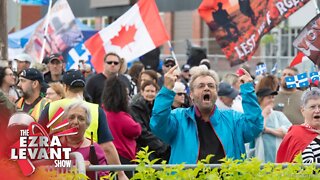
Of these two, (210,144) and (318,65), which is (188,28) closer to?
(318,65)

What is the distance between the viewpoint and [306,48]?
41.3ft

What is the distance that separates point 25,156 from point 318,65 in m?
6.59

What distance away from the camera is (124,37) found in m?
17.1

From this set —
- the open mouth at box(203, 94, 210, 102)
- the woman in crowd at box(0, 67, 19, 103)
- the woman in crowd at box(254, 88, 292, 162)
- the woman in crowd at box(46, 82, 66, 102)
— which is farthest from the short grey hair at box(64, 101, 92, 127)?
the woman in crowd at box(0, 67, 19, 103)

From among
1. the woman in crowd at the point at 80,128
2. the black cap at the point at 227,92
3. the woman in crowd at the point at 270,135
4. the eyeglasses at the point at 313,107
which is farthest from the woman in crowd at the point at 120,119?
the black cap at the point at 227,92

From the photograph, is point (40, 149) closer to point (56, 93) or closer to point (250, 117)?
point (250, 117)

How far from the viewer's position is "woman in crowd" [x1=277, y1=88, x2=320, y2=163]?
873 centimetres

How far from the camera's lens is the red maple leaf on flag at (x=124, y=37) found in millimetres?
16984

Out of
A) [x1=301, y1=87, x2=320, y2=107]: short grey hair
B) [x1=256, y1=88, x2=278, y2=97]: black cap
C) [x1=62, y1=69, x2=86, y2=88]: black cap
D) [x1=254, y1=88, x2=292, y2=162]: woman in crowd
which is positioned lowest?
[x1=254, y1=88, x2=292, y2=162]: woman in crowd

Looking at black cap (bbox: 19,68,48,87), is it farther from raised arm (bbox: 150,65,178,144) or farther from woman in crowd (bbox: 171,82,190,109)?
raised arm (bbox: 150,65,178,144)

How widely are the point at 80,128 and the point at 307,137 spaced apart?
6.27ft

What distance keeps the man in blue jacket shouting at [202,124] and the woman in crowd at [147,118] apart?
9.72ft

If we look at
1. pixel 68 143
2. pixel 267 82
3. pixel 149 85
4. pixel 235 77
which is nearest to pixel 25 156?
pixel 68 143

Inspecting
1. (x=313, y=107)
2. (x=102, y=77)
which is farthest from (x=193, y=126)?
(x=102, y=77)
